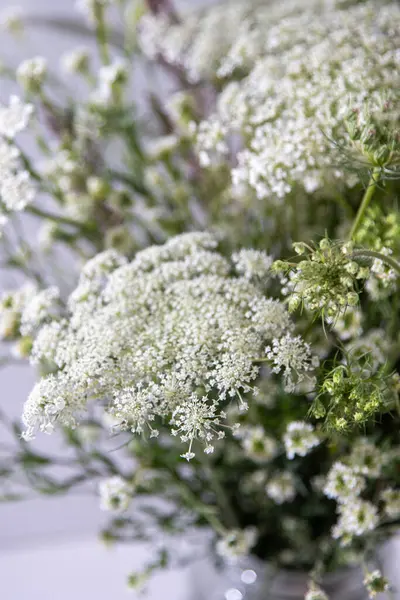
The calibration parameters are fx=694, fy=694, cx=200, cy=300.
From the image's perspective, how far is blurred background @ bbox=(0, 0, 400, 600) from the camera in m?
0.94

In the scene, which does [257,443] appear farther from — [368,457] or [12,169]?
[12,169]

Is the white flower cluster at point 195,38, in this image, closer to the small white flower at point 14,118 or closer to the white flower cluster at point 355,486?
the small white flower at point 14,118

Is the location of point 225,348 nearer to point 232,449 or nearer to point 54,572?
point 232,449

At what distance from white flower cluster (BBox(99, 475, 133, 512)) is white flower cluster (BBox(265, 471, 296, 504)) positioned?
0.12 meters

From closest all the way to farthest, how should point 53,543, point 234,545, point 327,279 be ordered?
point 327,279
point 234,545
point 53,543

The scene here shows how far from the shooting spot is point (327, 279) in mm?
352

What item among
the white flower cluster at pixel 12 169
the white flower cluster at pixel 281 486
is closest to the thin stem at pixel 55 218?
the white flower cluster at pixel 12 169

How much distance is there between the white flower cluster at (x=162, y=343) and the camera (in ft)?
1.17

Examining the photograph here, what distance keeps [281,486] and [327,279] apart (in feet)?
0.87

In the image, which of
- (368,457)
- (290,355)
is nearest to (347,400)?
(290,355)

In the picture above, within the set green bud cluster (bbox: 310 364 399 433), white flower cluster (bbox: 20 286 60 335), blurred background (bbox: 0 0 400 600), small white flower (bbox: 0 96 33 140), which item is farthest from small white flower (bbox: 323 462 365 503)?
blurred background (bbox: 0 0 400 600)

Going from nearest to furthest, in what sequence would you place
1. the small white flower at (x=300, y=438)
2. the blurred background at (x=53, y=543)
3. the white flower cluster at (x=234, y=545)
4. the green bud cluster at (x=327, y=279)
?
the green bud cluster at (x=327, y=279)
the small white flower at (x=300, y=438)
the white flower cluster at (x=234, y=545)
the blurred background at (x=53, y=543)

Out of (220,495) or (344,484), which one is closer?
(344,484)

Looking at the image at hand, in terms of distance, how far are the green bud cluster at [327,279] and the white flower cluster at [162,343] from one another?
31mm
